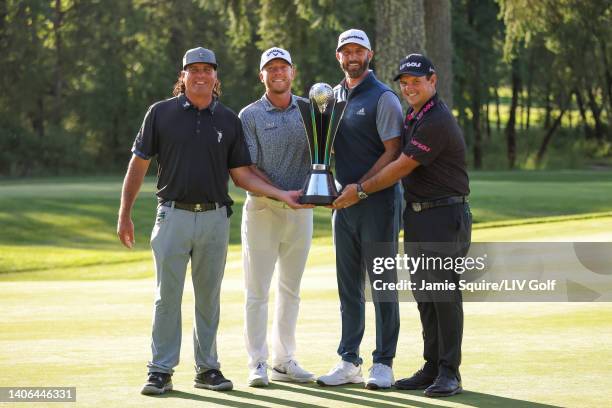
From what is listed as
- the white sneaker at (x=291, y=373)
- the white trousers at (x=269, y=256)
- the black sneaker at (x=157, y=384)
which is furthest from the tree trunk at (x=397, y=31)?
the black sneaker at (x=157, y=384)

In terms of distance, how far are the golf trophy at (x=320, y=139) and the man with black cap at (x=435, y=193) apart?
1.09ft

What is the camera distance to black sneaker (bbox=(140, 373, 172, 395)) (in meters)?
6.29

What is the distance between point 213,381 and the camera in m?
6.62

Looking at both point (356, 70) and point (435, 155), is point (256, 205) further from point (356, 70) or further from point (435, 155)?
point (435, 155)

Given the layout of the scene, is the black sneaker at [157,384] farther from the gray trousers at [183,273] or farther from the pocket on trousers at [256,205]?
the pocket on trousers at [256,205]

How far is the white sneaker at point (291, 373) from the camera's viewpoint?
6930 millimetres

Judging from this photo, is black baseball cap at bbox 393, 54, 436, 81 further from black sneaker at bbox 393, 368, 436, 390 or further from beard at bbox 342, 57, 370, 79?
black sneaker at bbox 393, 368, 436, 390

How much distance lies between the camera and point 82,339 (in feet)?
27.3

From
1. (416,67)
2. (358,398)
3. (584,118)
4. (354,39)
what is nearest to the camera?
(358,398)

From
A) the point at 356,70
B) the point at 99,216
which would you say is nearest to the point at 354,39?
the point at 356,70

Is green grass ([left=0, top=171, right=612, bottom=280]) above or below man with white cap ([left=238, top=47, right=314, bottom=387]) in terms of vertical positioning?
below

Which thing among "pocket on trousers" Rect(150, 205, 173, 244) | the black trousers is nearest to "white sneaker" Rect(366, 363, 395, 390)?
the black trousers

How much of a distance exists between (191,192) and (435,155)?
1390 mm

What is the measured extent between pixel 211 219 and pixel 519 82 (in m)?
43.9
